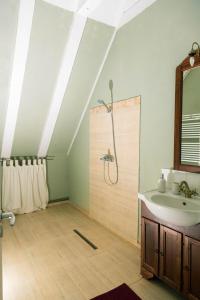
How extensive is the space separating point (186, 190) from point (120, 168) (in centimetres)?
106

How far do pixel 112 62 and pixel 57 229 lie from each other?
2524mm

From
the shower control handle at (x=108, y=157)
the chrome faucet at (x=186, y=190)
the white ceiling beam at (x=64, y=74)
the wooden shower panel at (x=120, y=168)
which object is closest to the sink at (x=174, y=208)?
the chrome faucet at (x=186, y=190)

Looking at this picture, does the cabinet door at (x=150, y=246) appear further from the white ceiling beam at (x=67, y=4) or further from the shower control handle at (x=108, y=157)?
the white ceiling beam at (x=67, y=4)

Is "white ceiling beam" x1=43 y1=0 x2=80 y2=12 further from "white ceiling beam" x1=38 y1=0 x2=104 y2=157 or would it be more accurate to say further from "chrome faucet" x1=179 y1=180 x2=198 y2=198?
"chrome faucet" x1=179 y1=180 x2=198 y2=198

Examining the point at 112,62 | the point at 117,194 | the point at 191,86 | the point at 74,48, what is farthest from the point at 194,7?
the point at 117,194

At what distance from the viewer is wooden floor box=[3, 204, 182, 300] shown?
1802 mm

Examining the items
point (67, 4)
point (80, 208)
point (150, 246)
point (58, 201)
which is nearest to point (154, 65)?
point (67, 4)

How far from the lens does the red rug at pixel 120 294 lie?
1703 mm

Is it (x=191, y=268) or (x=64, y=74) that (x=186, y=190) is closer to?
(x=191, y=268)

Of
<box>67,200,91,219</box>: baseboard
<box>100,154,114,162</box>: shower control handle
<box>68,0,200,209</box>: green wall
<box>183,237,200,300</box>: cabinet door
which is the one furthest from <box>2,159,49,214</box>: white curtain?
<box>183,237,200,300</box>: cabinet door

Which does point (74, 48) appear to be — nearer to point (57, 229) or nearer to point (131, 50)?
point (131, 50)

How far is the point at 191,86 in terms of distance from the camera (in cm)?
183

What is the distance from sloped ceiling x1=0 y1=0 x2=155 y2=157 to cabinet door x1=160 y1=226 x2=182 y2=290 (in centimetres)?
226

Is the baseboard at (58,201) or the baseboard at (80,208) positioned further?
the baseboard at (58,201)
